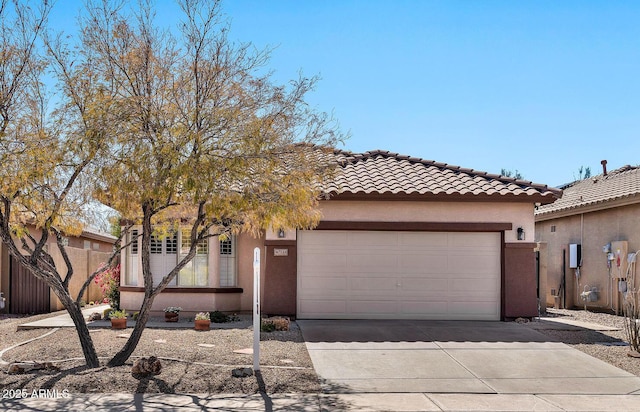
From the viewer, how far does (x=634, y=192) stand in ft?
56.3

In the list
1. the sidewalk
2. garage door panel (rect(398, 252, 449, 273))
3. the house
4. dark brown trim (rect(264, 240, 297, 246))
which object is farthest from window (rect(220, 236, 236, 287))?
the sidewalk

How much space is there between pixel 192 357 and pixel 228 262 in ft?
19.7

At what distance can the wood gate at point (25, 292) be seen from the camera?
59.8 feet

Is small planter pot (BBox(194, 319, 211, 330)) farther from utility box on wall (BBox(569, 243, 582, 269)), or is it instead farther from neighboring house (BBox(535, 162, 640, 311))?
utility box on wall (BBox(569, 243, 582, 269))

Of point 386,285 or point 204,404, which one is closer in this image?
point 204,404

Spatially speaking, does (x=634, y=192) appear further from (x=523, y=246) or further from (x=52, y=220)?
(x=52, y=220)

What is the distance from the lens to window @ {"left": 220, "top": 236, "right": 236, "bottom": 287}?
53.9 ft

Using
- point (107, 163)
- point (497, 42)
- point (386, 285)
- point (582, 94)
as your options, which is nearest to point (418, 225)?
point (386, 285)

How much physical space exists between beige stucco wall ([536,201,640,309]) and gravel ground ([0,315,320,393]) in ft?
31.0

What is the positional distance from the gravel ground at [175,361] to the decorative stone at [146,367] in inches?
4.6

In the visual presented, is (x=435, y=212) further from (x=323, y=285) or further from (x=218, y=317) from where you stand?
(x=218, y=317)

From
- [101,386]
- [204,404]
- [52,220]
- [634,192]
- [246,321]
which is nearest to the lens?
[204,404]

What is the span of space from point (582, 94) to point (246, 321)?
1132 cm

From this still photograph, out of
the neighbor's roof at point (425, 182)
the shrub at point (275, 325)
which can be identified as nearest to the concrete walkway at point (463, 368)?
the shrub at point (275, 325)
